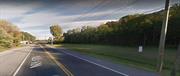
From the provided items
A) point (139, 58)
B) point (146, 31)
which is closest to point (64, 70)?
point (139, 58)

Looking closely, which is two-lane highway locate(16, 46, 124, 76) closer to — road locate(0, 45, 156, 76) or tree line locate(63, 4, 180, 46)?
road locate(0, 45, 156, 76)

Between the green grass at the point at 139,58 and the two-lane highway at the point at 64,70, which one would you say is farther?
the green grass at the point at 139,58

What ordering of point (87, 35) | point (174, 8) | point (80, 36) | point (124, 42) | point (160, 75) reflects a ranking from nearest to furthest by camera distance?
point (160, 75)
point (174, 8)
point (124, 42)
point (87, 35)
point (80, 36)

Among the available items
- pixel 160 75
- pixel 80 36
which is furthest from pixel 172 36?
pixel 80 36

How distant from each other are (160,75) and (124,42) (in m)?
73.9

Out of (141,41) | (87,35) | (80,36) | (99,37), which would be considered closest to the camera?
(141,41)

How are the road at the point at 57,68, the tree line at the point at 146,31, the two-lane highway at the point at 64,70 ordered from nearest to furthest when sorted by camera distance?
the two-lane highway at the point at 64,70
the road at the point at 57,68
the tree line at the point at 146,31

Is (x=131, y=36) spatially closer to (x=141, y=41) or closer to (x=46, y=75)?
(x=141, y=41)

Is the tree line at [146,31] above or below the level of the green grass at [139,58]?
above

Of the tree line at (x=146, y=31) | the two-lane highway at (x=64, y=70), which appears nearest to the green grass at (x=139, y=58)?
the two-lane highway at (x=64, y=70)

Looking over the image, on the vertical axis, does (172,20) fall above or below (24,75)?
above

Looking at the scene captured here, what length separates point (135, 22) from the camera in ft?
307

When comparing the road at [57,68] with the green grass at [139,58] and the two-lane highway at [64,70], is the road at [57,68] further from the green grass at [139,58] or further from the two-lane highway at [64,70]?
the green grass at [139,58]

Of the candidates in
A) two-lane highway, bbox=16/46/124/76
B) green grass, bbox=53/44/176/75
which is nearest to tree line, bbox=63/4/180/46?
green grass, bbox=53/44/176/75
